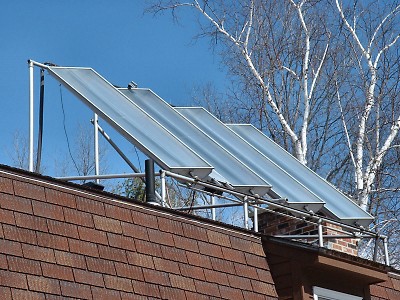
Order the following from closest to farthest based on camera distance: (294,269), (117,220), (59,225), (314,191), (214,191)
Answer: (59,225) < (117,220) < (294,269) < (214,191) < (314,191)

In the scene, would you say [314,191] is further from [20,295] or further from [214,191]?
[20,295]

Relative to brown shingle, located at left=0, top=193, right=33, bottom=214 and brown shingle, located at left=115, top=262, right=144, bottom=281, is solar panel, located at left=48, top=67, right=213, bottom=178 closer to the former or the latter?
brown shingle, located at left=115, top=262, right=144, bottom=281

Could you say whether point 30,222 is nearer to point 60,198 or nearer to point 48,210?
point 48,210

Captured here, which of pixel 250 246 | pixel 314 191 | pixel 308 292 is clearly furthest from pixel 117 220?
pixel 314 191

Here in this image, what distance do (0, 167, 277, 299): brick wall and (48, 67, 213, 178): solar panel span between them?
0.90 metres

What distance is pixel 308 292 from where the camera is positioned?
10.9m

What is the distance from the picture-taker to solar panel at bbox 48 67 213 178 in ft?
35.4

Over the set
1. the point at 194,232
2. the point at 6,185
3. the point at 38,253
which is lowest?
the point at 38,253

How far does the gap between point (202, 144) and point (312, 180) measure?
2162mm

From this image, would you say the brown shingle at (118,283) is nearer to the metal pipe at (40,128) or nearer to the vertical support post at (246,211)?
the vertical support post at (246,211)

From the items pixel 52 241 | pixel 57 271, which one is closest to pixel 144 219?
pixel 52 241

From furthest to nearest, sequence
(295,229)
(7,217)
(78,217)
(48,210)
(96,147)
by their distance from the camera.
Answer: (295,229)
(96,147)
(78,217)
(48,210)
(7,217)

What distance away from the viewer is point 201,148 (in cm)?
1218

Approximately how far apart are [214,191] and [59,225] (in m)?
3.51
